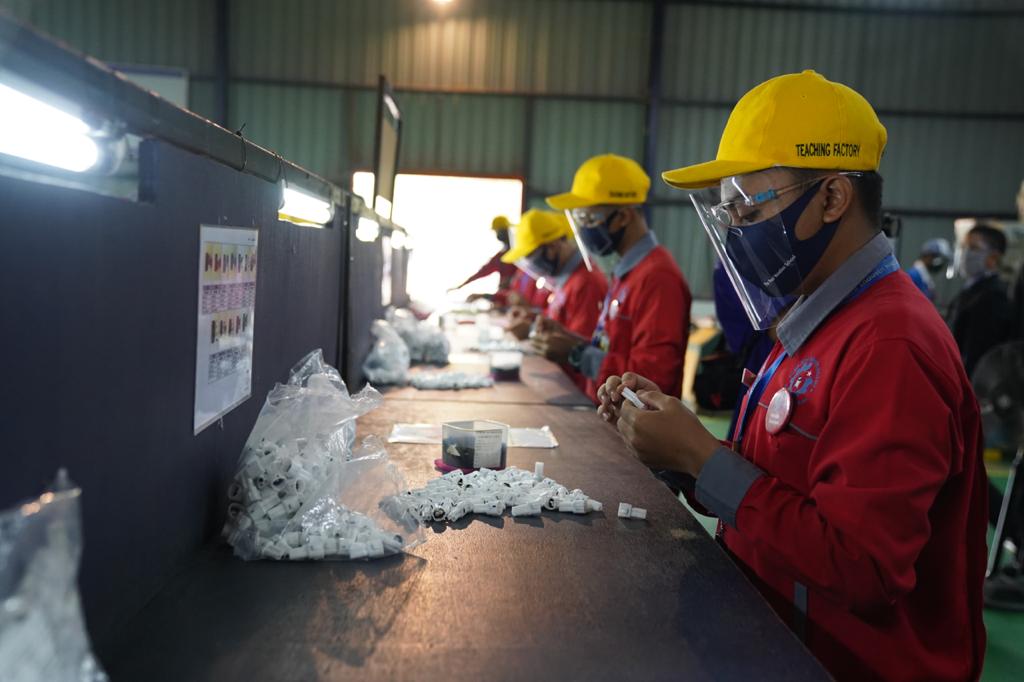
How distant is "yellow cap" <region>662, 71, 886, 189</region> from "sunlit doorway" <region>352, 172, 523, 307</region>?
8.52 meters

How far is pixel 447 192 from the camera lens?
10.1 meters

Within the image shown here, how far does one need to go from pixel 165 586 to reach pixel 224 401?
0.33 meters

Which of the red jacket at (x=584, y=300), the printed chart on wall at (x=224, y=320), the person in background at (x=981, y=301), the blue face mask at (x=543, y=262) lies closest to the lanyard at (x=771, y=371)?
the printed chart on wall at (x=224, y=320)

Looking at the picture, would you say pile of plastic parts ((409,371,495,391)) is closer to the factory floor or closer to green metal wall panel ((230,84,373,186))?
the factory floor

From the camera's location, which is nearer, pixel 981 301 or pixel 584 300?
pixel 584 300

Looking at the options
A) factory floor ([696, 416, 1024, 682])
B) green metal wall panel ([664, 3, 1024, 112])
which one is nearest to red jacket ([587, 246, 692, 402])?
factory floor ([696, 416, 1024, 682])

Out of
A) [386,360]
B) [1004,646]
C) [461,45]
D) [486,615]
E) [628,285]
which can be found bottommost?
[1004,646]

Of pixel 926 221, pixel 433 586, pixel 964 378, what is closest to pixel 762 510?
pixel 964 378

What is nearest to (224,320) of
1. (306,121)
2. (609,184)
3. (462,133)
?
(609,184)

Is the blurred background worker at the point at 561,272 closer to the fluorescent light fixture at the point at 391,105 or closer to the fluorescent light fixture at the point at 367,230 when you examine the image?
the fluorescent light fixture at the point at 391,105

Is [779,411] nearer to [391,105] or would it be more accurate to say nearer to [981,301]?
[391,105]

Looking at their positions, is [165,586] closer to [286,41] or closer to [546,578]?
[546,578]

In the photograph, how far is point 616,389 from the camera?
1645 millimetres

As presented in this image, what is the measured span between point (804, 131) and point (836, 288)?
0.26m
